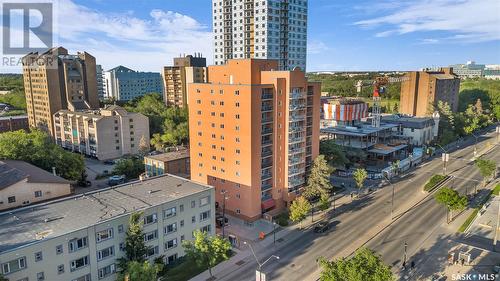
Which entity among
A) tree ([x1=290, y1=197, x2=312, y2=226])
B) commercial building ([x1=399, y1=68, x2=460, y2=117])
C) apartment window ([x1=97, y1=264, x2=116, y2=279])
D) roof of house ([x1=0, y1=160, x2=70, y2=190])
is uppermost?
commercial building ([x1=399, y1=68, x2=460, y2=117])

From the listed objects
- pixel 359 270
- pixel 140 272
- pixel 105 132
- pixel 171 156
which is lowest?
pixel 140 272

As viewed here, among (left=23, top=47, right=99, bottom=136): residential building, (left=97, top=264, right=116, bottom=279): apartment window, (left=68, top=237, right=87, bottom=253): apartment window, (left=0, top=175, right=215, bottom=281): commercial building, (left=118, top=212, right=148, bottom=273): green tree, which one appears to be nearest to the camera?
(left=0, top=175, right=215, bottom=281): commercial building

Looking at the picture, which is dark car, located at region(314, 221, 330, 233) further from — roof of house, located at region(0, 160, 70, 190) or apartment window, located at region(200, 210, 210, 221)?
roof of house, located at region(0, 160, 70, 190)

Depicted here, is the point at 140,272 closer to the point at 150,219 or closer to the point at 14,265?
the point at 150,219

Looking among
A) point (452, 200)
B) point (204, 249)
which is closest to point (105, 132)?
point (204, 249)

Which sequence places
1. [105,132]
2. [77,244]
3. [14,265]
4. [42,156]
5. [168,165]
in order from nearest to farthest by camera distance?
[14,265] < [77,244] < [42,156] < [168,165] < [105,132]

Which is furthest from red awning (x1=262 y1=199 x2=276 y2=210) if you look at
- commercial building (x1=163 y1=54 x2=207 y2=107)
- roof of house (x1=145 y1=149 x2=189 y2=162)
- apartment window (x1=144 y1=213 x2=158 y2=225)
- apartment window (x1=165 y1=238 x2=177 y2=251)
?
commercial building (x1=163 y1=54 x2=207 y2=107)

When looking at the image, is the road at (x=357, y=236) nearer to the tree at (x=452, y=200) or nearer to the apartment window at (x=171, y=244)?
the tree at (x=452, y=200)

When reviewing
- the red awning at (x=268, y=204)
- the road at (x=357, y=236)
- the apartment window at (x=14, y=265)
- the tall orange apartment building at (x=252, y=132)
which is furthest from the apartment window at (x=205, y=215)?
the apartment window at (x=14, y=265)
